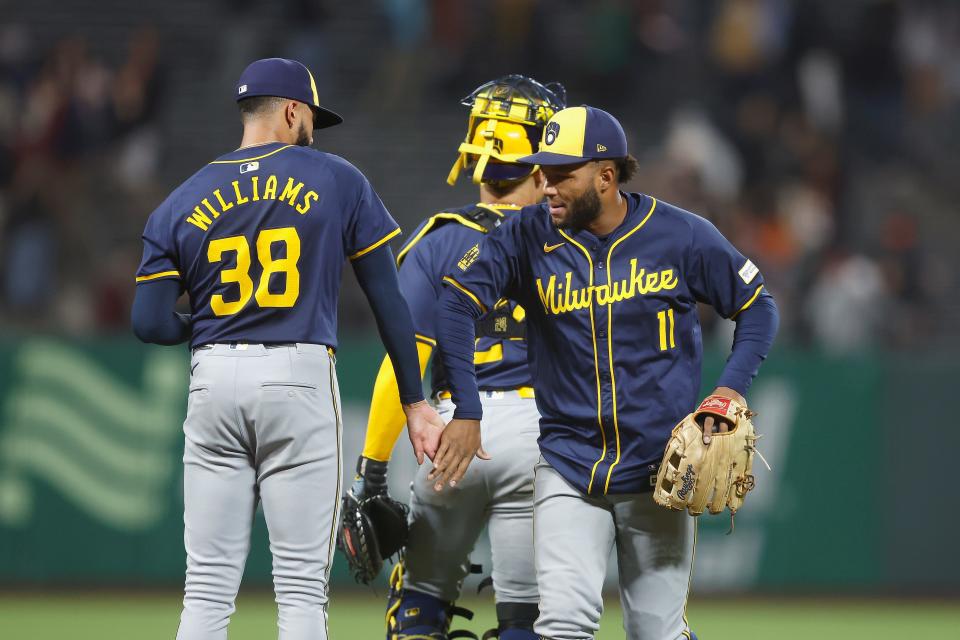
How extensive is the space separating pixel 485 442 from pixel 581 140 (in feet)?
4.16

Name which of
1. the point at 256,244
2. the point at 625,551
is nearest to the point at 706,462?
the point at 625,551

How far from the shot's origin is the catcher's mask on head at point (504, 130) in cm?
553

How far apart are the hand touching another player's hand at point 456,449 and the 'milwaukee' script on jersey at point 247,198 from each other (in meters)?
0.90

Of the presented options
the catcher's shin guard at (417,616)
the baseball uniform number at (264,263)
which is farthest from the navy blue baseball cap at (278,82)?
the catcher's shin guard at (417,616)

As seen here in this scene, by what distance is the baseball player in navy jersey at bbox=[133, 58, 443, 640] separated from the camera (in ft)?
15.0

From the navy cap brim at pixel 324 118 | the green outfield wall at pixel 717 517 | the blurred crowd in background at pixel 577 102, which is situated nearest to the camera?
Answer: the navy cap brim at pixel 324 118

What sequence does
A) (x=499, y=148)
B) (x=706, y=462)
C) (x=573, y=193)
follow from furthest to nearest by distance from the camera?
(x=499, y=148) < (x=573, y=193) < (x=706, y=462)

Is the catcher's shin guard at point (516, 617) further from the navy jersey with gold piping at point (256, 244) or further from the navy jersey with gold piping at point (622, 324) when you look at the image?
the navy jersey with gold piping at point (256, 244)

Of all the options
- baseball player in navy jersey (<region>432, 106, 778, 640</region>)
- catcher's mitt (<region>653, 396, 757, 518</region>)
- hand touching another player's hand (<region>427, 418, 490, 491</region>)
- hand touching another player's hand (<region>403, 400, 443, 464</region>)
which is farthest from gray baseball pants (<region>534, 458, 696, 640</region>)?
hand touching another player's hand (<region>403, 400, 443, 464</region>)

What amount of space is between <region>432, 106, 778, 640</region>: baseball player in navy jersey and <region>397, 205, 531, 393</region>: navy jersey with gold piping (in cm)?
51

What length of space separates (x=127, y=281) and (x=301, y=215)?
289 inches

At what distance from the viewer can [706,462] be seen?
14.9 ft

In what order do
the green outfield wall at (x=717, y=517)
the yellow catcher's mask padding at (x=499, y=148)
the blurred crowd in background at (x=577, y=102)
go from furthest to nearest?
the blurred crowd in background at (x=577, y=102)
the green outfield wall at (x=717, y=517)
the yellow catcher's mask padding at (x=499, y=148)

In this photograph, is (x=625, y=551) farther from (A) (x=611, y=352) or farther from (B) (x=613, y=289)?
(B) (x=613, y=289)
